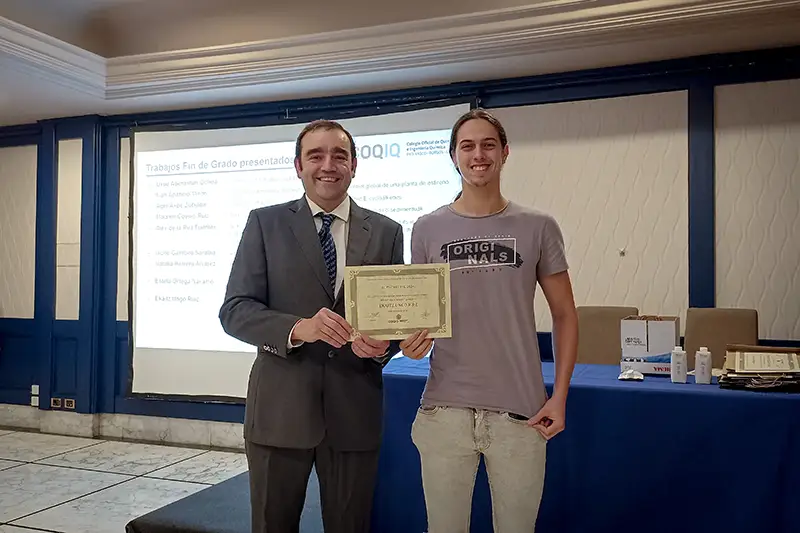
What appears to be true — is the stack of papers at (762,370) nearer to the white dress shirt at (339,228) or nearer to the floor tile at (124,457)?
the white dress shirt at (339,228)

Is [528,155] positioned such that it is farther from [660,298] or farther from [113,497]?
[113,497]

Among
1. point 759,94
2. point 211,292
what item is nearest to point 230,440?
point 211,292

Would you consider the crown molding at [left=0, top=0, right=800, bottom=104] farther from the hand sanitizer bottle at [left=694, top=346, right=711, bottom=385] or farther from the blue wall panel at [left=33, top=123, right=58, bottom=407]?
the hand sanitizer bottle at [left=694, top=346, right=711, bottom=385]

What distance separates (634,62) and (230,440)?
3647mm

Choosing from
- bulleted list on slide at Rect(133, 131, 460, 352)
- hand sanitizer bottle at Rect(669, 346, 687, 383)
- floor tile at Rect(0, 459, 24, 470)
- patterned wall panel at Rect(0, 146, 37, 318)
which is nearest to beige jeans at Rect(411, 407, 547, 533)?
hand sanitizer bottle at Rect(669, 346, 687, 383)

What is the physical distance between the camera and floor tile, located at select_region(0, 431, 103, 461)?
4.82 m

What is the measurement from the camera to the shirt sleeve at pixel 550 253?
1706 mm

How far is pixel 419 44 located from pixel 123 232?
286 cm

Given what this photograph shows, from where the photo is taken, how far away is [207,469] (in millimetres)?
4434

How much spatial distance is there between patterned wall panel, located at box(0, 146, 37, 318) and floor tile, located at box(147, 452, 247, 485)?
217cm

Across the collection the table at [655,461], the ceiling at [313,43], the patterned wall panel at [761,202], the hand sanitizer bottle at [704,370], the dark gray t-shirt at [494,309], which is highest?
the ceiling at [313,43]

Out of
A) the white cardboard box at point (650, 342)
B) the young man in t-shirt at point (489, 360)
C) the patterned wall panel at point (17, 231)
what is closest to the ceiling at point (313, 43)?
the patterned wall panel at point (17, 231)

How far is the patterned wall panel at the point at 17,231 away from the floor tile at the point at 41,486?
1770mm

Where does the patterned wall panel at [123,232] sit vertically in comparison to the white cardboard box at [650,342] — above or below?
above
